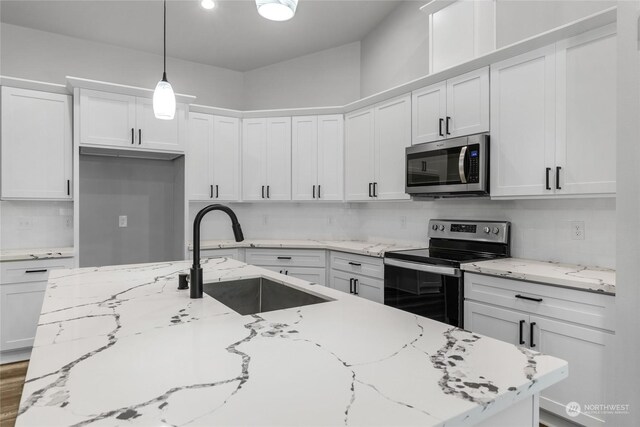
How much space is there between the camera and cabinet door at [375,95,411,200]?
134 inches

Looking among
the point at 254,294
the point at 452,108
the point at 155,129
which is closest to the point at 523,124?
the point at 452,108

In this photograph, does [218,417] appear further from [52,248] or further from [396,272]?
[52,248]

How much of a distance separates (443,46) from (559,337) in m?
2.27

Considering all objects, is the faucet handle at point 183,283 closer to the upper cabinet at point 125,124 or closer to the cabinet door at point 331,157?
the upper cabinet at point 125,124

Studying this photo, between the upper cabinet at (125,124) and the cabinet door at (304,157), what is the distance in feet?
3.90

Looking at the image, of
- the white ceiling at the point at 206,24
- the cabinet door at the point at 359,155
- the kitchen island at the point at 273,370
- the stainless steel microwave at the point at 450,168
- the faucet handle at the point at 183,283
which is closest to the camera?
the kitchen island at the point at 273,370

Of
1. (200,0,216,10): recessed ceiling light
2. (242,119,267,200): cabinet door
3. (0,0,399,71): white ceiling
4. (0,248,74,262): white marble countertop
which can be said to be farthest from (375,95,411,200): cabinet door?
(0,248,74,262): white marble countertop

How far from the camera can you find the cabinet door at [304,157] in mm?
4207

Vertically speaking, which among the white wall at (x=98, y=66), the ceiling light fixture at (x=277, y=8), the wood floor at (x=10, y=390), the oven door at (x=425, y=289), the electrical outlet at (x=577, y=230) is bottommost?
the wood floor at (x=10, y=390)

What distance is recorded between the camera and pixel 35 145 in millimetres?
3379

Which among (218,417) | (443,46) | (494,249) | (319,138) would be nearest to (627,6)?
(443,46)

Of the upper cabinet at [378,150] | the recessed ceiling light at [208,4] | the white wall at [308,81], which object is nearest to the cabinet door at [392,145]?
the upper cabinet at [378,150]

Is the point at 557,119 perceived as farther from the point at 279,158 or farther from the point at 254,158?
the point at 254,158

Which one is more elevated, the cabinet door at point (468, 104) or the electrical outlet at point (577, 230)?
the cabinet door at point (468, 104)
